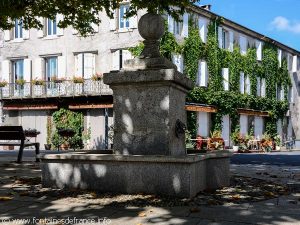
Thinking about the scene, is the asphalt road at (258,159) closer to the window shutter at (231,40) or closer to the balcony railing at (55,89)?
the balcony railing at (55,89)

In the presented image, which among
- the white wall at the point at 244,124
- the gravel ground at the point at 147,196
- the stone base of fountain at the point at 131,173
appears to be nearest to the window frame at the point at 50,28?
the white wall at the point at 244,124

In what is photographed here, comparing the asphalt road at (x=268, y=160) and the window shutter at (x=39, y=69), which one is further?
the window shutter at (x=39, y=69)

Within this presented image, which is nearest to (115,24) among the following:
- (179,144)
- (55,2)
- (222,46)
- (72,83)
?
(72,83)

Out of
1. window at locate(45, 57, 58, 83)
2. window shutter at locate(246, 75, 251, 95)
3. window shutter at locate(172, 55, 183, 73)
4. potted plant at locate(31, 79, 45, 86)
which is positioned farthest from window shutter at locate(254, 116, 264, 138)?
potted plant at locate(31, 79, 45, 86)

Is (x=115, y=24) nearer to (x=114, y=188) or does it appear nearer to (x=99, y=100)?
(x=99, y=100)

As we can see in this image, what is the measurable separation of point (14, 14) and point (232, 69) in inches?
836

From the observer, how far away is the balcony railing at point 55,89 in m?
25.6

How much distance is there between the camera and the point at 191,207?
15.2 ft

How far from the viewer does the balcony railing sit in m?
25.6

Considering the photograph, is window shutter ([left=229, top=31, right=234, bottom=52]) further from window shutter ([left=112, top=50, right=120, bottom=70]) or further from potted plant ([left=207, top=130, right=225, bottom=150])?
potted plant ([left=207, top=130, right=225, bottom=150])

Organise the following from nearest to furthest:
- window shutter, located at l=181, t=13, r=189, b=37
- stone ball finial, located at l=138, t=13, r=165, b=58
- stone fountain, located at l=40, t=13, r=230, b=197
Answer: stone fountain, located at l=40, t=13, r=230, b=197
stone ball finial, located at l=138, t=13, r=165, b=58
window shutter, located at l=181, t=13, r=189, b=37

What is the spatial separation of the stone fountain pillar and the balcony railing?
18774 mm

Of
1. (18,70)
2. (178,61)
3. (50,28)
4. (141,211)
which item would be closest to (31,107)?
Result: (18,70)

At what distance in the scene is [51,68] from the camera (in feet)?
91.5
